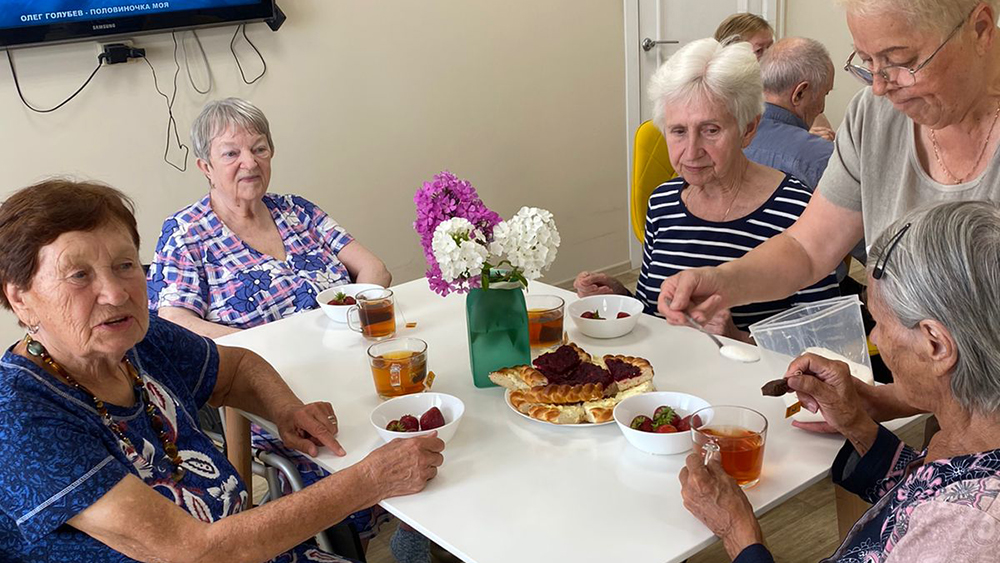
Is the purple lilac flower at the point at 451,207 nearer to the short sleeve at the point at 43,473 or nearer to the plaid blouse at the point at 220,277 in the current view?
the short sleeve at the point at 43,473

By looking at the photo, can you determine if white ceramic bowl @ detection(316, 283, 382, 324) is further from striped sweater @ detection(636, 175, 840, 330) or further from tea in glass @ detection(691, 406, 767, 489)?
tea in glass @ detection(691, 406, 767, 489)

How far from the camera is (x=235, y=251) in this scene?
270 centimetres

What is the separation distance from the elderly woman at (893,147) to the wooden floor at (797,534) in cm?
79

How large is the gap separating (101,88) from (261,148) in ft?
3.22

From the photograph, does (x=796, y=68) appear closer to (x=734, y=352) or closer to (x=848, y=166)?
(x=848, y=166)

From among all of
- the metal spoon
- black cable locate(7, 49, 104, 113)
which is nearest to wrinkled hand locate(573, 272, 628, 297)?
the metal spoon

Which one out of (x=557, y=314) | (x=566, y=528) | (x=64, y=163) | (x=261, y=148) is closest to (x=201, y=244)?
(x=261, y=148)

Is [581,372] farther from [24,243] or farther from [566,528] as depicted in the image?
[24,243]

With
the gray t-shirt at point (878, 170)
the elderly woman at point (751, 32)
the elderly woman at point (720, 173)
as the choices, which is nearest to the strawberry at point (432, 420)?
the elderly woman at point (720, 173)

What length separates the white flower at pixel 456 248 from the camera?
1.63 metres

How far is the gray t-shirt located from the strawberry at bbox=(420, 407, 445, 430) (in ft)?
3.08

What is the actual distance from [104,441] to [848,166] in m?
1.52

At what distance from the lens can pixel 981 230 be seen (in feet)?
3.65

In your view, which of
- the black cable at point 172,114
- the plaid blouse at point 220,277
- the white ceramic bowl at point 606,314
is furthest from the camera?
the black cable at point 172,114
